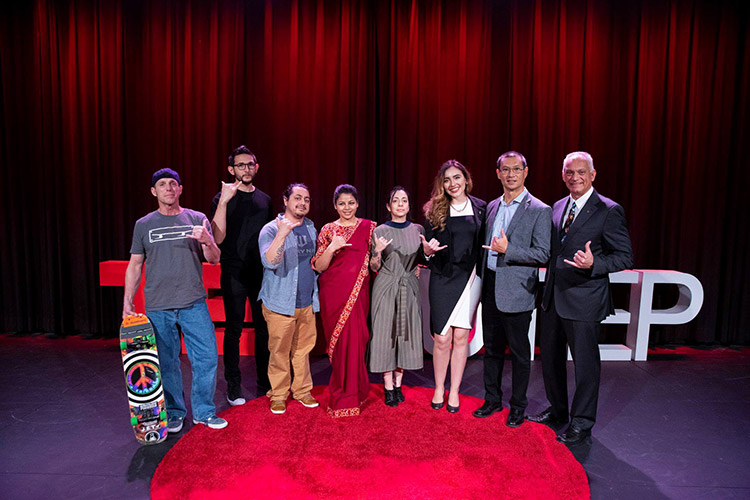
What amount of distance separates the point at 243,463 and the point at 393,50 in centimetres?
386

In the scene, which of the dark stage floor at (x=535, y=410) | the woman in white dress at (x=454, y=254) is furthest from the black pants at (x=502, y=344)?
the dark stage floor at (x=535, y=410)

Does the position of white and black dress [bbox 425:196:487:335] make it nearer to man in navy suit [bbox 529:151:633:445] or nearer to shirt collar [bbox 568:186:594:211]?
man in navy suit [bbox 529:151:633:445]

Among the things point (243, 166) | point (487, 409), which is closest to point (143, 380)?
point (243, 166)

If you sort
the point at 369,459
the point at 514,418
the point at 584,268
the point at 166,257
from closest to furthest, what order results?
the point at 369,459, the point at 584,268, the point at 166,257, the point at 514,418

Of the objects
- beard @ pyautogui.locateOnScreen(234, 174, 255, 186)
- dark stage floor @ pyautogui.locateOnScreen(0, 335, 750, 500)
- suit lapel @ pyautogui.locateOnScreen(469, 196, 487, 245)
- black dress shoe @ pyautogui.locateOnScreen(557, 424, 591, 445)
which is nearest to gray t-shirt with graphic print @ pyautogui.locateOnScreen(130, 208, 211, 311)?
beard @ pyautogui.locateOnScreen(234, 174, 255, 186)

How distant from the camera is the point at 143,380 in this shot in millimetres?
2643

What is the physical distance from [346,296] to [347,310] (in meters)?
0.09

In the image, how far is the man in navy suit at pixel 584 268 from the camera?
260 centimetres

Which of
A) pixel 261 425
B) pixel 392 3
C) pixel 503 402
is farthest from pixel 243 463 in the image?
pixel 392 3

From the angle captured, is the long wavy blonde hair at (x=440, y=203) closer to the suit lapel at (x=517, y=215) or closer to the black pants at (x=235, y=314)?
the suit lapel at (x=517, y=215)

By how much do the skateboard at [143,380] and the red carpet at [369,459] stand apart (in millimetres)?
203

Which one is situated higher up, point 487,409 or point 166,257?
point 166,257

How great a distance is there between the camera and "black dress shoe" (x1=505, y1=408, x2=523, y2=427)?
9.46 ft

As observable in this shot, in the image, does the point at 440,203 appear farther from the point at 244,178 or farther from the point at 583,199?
the point at 244,178
